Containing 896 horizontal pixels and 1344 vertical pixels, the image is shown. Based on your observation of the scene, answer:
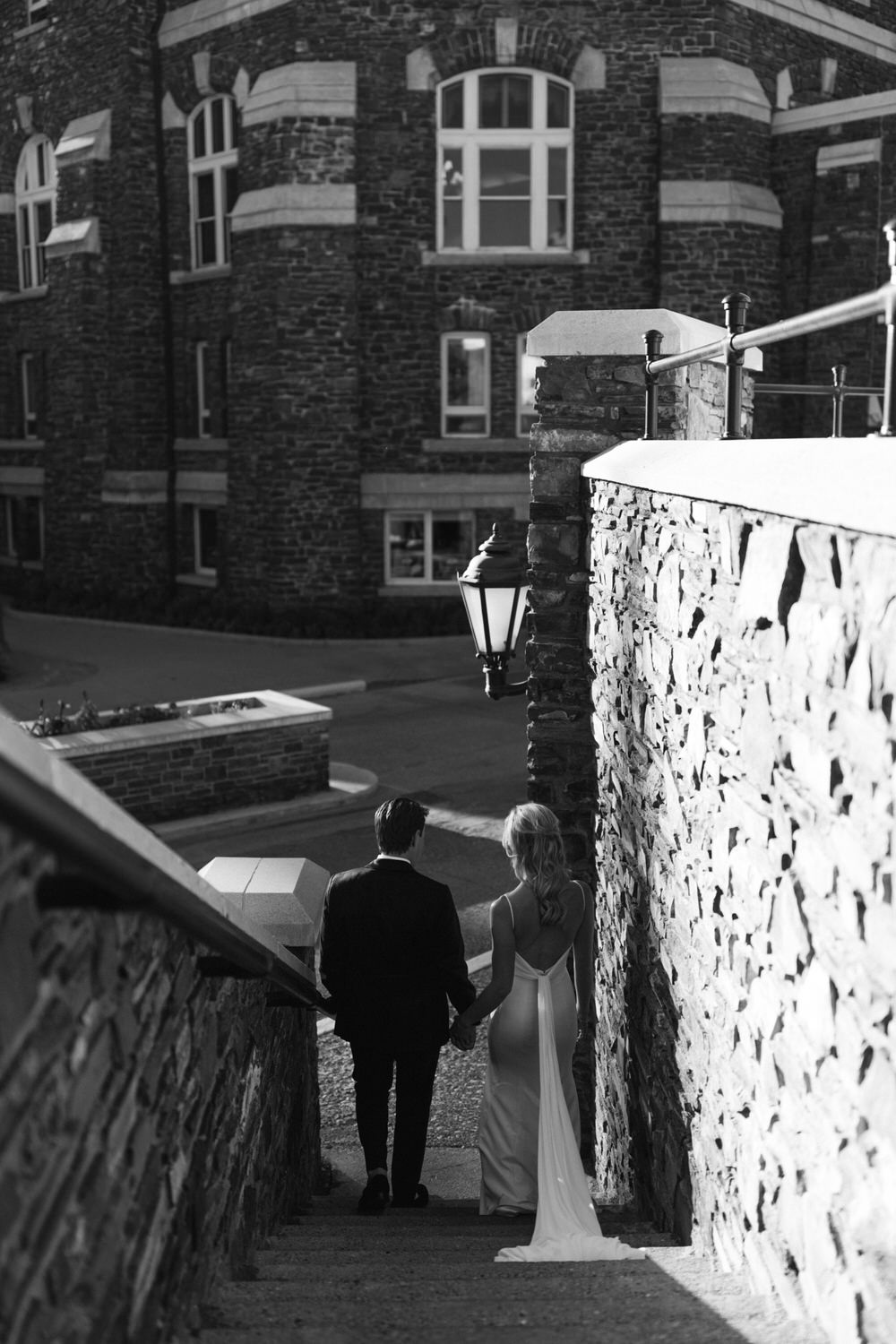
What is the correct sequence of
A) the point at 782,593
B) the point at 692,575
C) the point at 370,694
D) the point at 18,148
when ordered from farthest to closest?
the point at 18,148, the point at 370,694, the point at 692,575, the point at 782,593

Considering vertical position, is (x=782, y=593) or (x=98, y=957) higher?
(x=782, y=593)

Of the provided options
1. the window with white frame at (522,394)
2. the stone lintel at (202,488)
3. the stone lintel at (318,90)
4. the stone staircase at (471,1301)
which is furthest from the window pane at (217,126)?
the stone staircase at (471,1301)

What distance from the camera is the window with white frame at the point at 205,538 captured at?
25328 millimetres

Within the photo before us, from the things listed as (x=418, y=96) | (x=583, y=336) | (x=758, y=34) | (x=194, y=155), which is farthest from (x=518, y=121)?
(x=583, y=336)

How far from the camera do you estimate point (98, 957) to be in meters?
2.44

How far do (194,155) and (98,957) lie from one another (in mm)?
24521

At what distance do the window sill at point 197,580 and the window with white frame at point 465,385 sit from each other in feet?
A: 17.6

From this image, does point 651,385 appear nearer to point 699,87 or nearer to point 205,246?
point 699,87

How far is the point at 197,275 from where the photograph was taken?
24.4 m

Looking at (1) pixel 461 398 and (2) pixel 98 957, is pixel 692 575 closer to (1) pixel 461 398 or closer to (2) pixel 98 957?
(2) pixel 98 957

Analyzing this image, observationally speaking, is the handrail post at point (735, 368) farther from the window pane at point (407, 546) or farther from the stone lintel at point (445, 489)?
the window pane at point (407, 546)

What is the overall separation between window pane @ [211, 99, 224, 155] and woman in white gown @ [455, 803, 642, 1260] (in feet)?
71.4

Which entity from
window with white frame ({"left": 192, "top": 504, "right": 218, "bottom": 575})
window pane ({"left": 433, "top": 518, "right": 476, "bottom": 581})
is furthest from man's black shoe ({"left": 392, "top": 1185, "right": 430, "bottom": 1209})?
window with white frame ({"left": 192, "top": 504, "right": 218, "bottom": 575})

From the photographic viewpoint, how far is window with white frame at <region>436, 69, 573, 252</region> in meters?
21.8
